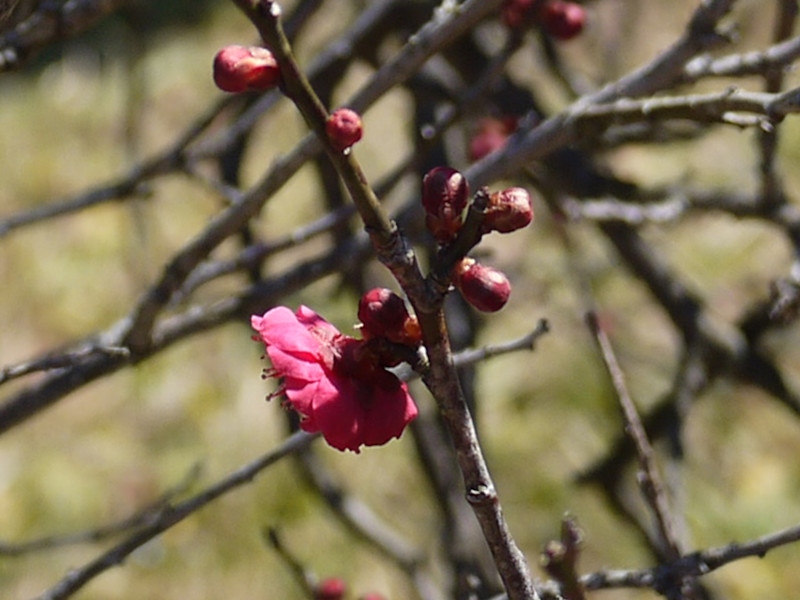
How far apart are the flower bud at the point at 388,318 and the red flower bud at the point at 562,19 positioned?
97cm

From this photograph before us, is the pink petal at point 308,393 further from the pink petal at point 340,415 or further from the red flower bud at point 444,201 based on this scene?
the red flower bud at point 444,201

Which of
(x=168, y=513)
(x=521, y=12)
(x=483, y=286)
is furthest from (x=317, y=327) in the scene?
(x=521, y=12)

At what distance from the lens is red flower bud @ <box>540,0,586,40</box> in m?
1.61

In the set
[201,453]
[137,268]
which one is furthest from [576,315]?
[137,268]

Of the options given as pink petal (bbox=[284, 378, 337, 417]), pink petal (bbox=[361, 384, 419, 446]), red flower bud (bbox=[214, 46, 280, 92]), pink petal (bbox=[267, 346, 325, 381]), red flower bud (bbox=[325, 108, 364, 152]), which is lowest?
pink petal (bbox=[361, 384, 419, 446])

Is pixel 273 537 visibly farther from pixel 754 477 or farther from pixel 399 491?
pixel 754 477

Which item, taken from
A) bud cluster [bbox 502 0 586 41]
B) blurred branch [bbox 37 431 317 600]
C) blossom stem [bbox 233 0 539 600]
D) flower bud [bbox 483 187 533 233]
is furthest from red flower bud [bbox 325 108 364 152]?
bud cluster [bbox 502 0 586 41]

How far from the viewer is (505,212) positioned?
755mm

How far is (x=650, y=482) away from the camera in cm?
111

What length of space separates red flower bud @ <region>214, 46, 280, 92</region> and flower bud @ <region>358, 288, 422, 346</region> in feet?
0.61

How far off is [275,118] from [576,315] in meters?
1.77

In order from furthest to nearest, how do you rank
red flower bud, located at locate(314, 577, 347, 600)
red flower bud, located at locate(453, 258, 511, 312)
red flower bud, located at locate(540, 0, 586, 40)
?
red flower bud, located at locate(540, 0, 586, 40)
red flower bud, located at locate(314, 577, 347, 600)
red flower bud, located at locate(453, 258, 511, 312)

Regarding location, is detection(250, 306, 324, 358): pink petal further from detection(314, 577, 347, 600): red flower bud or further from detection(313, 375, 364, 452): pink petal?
detection(314, 577, 347, 600): red flower bud

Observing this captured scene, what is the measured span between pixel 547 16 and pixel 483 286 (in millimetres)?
975
